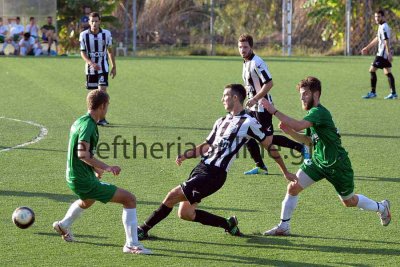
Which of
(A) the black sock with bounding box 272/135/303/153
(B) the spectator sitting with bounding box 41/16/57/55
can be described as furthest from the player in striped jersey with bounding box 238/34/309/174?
(B) the spectator sitting with bounding box 41/16/57/55

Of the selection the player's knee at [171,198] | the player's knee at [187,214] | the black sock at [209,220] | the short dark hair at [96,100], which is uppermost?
the short dark hair at [96,100]

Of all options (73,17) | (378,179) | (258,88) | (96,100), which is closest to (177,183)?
(258,88)

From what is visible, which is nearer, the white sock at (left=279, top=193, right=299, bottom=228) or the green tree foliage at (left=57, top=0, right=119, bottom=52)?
the white sock at (left=279, top=193, right=299, bottom=228)

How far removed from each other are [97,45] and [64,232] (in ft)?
27.6

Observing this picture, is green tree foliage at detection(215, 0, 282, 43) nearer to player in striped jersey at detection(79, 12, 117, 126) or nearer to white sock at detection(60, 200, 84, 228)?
player in striped jersey at detection(79, 12, 117, 126)

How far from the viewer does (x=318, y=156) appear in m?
7.59

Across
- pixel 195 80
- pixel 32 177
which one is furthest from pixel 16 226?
pixel 195 80

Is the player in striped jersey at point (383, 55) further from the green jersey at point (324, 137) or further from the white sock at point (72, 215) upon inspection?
the white sock at point (72, 215)

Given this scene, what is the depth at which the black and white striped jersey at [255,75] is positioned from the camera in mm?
10328

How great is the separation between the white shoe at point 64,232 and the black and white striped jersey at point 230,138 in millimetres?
1330

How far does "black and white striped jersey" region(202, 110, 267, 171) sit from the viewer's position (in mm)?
7293

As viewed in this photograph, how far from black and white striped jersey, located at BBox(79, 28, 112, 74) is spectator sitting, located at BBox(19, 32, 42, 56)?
1771cm

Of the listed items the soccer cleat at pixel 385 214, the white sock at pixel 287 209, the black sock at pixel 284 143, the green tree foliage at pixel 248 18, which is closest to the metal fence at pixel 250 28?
the green tree foliage at pixel 248 18

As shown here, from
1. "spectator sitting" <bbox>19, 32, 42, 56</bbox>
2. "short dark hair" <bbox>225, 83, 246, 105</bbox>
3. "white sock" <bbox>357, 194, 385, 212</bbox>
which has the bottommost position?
"white sock" <bbox>357, 194, 385, 212</bbox>
